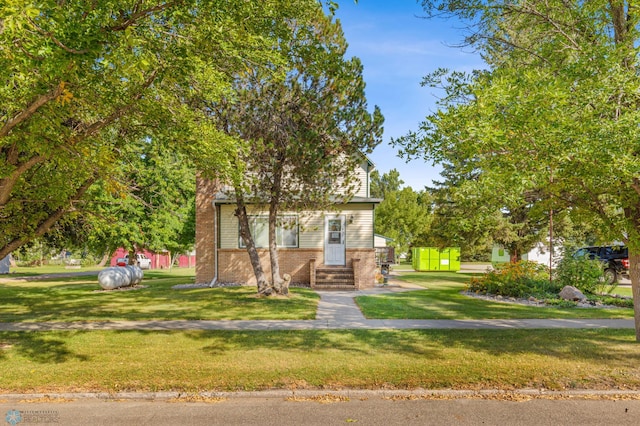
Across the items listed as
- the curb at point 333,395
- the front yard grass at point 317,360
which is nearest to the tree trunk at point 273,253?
the front yard grass at point 317,360

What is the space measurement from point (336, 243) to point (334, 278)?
5.58 feet

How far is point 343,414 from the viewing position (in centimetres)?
509

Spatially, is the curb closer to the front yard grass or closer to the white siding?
the front yard grass

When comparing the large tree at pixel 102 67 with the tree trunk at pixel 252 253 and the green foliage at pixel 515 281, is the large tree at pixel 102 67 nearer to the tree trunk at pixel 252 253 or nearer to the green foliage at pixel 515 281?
the tree trunk at pixel 252 253

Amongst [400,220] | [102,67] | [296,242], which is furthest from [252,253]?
[400,220]

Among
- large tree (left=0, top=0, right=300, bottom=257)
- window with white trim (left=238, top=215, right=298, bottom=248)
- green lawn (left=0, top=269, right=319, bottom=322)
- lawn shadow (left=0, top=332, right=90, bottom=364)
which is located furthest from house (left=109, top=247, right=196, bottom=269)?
large tree (left=0, top=0, right=300, bottom=257)

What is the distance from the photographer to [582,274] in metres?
15.1

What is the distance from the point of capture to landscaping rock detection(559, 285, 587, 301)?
13539mm

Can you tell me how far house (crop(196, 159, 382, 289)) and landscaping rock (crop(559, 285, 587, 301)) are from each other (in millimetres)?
7597

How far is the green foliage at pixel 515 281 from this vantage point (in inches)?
587

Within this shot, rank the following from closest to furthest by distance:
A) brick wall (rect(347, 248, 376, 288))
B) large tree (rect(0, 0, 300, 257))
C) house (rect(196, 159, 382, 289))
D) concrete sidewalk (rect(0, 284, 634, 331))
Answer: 1. large tree (rect(0, 0, 300, 257))
2. concrete sidewalk (rect(0, 284, 634, 331))
3. brick wall (rect(347, 248, 376, 288))
4. house (rect(196, 159, 382, 289))

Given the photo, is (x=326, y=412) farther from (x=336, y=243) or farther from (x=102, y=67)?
(x=336, y=243)

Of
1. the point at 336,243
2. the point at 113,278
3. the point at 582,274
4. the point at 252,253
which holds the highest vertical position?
the point at 336,243

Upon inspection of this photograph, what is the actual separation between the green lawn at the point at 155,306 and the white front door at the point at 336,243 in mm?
2925
